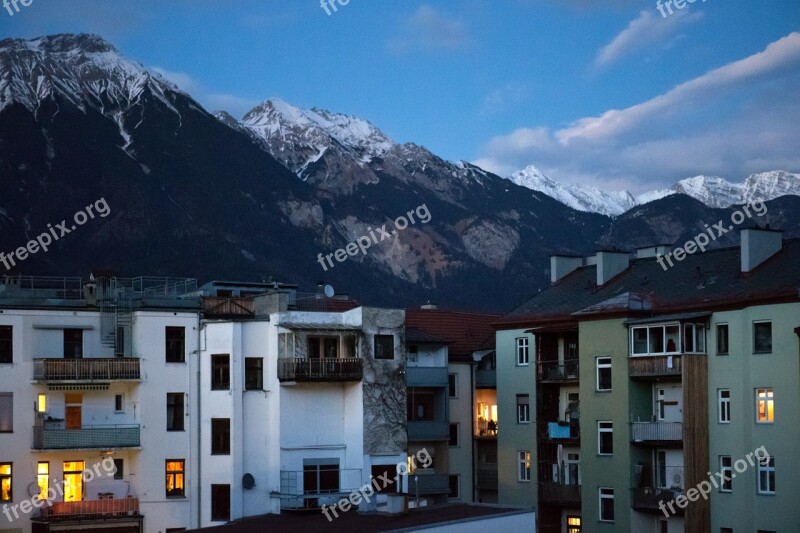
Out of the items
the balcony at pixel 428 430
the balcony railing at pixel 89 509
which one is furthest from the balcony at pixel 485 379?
the balcony railing at pixel 89 509

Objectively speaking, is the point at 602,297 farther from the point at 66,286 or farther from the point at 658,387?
the point at 66,286

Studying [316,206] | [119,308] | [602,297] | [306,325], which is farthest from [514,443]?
[316,206]

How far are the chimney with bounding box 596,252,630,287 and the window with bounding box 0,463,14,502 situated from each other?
30.9 m

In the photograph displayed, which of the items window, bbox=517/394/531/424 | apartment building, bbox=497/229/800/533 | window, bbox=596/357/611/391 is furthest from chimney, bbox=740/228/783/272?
window, bbox=517/394/531/424

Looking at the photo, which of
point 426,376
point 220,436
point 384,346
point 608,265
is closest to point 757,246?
point 608,265

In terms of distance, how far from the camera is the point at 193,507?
5503cm

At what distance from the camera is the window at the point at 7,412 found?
52.4 m

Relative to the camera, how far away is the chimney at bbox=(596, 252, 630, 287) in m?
63.5

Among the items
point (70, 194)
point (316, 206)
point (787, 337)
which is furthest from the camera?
point (316, 206)

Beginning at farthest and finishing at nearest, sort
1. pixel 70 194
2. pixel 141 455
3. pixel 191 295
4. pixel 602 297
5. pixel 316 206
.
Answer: pixel 316 206 < pixel 70 194 < pixel 602 297 < pixel 191 295 < pixel 141 455

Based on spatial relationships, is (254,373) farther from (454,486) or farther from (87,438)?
(454,486)

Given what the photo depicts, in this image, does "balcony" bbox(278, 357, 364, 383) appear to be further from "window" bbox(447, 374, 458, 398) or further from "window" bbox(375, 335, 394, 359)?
"window" bbox(447, 374, 458, 398)

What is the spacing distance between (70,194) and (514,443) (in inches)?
4331

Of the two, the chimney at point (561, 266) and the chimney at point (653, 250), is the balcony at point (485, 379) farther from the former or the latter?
the chimney at point (653, 250)
